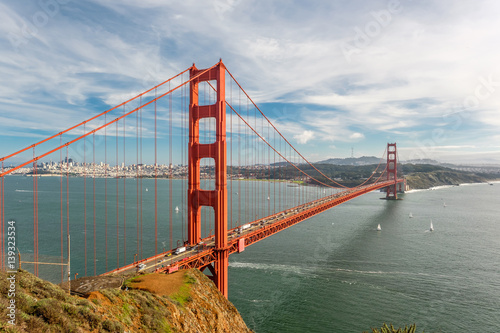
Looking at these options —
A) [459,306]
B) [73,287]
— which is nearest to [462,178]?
[459,306]

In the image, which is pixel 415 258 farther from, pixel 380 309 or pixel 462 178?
pixel 462 178

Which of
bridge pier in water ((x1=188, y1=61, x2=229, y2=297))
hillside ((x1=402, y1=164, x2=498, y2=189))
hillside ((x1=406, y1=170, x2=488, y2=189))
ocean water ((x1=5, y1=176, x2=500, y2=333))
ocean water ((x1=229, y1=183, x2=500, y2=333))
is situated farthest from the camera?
hillside ((x1=402, y1=164, x2=498, y2=189))

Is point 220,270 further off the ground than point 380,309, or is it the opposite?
point 220,270

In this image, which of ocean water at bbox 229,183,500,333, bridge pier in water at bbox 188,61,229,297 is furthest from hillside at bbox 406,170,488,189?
bridge pier in water at bbox 188,61,229,297

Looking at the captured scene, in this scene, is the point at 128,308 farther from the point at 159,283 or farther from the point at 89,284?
the point at 159,283

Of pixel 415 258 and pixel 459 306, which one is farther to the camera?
pixel 415 258

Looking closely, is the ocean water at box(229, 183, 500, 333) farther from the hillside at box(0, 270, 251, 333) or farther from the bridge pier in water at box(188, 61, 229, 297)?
the hillside at box(0, 270, 251, 333)

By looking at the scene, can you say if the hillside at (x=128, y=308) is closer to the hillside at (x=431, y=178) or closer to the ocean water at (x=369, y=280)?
the ocean water at (x=369, y=280)

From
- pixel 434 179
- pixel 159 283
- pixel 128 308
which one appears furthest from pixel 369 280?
pixel 434 179
